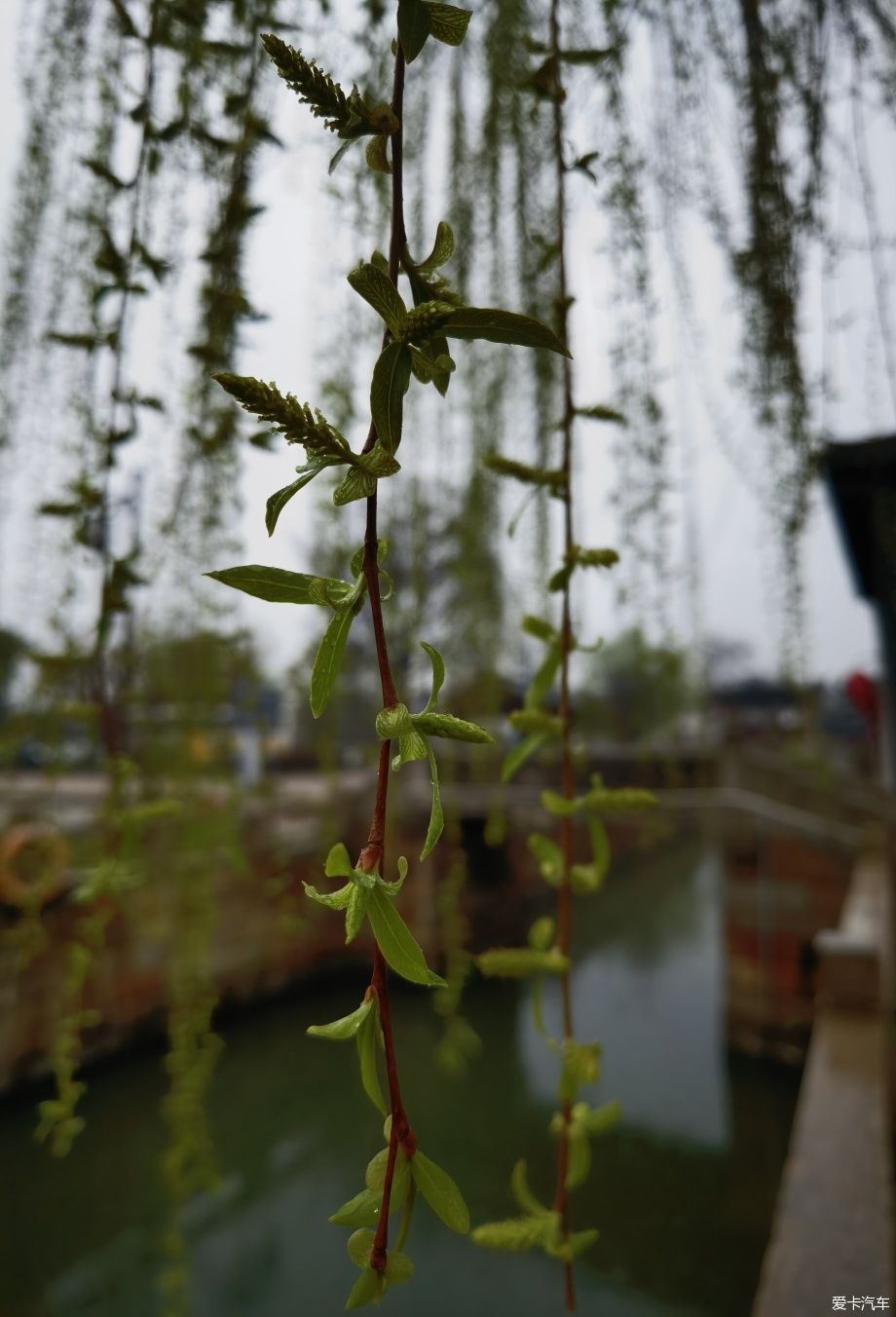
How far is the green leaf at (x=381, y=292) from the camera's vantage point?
0.16 m

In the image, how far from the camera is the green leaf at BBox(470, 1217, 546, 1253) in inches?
11.2

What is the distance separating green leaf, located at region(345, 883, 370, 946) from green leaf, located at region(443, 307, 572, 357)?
12cm

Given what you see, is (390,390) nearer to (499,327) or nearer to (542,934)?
(499,327)

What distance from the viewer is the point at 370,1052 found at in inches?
6.8

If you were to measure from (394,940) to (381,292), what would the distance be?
A: 135 millimetres

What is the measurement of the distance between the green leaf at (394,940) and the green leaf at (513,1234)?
0.19 metres

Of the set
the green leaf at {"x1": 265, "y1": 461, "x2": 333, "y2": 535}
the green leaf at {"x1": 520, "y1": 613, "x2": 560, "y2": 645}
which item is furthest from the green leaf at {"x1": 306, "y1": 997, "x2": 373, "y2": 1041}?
the green leaf at {"x1": 520, "y1": 613, "x2": 560, "y2": 645}

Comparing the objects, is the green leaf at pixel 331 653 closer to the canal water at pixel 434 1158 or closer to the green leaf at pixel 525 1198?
the green leaf at pixel 525 1198

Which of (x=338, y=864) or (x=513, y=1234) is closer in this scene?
(x=338, y=864)

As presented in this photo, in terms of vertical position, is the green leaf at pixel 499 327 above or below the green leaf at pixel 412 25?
below

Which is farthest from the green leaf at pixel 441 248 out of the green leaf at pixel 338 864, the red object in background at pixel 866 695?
the red object in background at pixel 866 695

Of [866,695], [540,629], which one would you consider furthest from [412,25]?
[866,695]

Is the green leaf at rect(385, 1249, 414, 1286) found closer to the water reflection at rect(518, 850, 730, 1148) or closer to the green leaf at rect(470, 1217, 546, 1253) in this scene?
A: the green leaf at rect(470, 1217, 546, 1253)

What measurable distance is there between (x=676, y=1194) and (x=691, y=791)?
1593 millimetres
